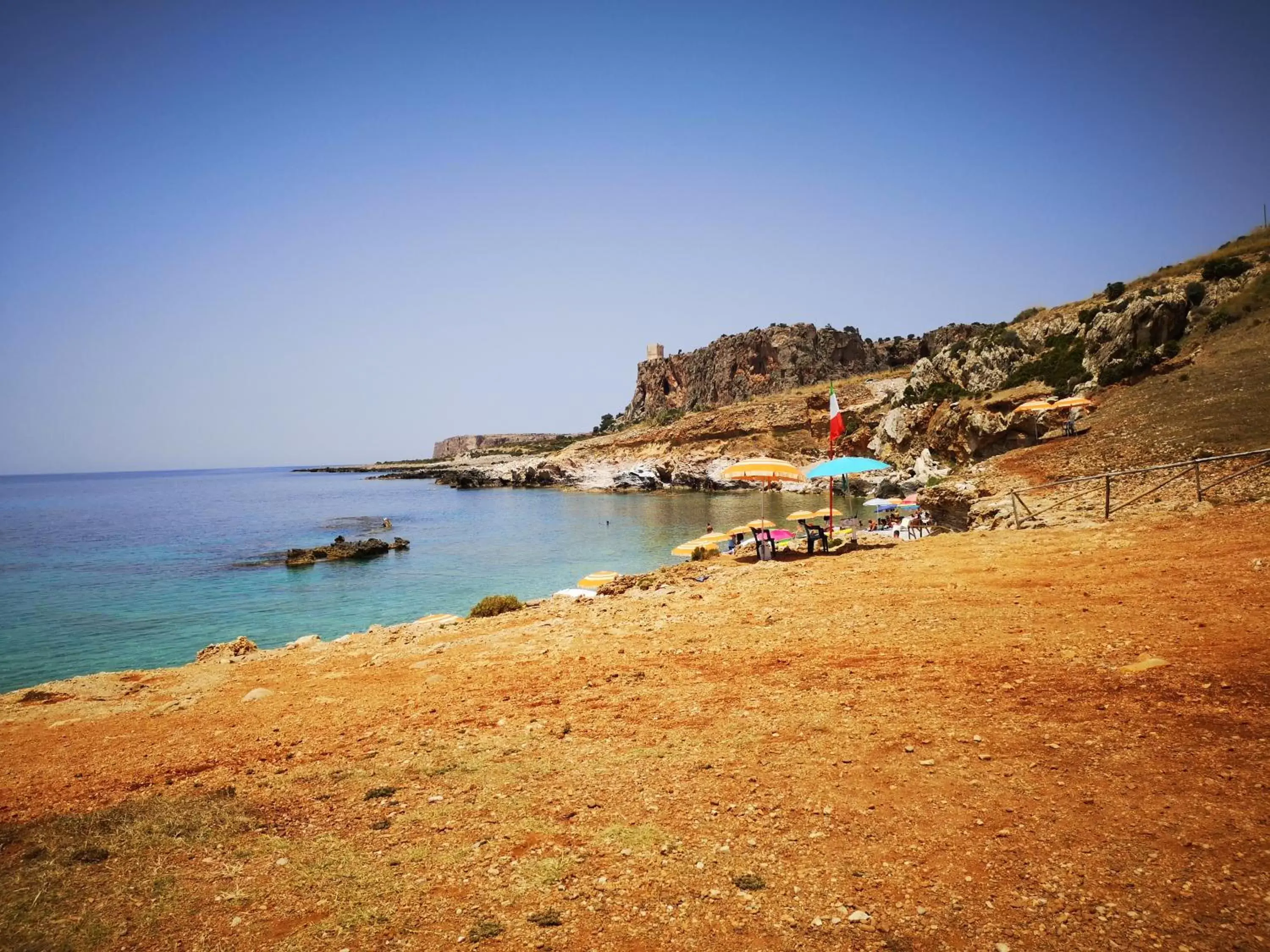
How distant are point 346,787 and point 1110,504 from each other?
16891 mm

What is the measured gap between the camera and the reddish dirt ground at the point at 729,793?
315 centimetres

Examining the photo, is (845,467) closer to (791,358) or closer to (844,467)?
(844,467)

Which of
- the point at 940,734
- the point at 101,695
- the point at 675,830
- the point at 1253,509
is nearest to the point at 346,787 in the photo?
the point at 675,830

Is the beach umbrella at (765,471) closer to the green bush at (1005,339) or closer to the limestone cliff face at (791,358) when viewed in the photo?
the green bush at (1005,339)

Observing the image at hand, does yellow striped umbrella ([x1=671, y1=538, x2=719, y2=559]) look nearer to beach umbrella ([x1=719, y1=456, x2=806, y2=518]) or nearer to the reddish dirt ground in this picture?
beach umbrella ([x1=719, y1=456, x2=806, y2=518])

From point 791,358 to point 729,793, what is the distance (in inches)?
4543

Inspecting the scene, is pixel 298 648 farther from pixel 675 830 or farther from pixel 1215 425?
pixel 1215 425

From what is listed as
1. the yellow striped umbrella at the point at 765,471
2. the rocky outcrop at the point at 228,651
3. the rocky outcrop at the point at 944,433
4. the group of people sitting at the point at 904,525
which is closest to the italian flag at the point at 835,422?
the yellow striped umbrella at the point at 765,471

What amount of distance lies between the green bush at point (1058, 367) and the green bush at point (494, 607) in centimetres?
3160

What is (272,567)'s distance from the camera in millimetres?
31984

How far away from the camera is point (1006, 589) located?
905 cm

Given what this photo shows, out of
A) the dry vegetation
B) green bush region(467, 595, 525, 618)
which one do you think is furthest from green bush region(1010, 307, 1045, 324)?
green bush region(467, 595, 525, 618)

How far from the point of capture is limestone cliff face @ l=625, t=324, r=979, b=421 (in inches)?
4363

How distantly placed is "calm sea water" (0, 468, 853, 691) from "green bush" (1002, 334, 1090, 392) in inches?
710
